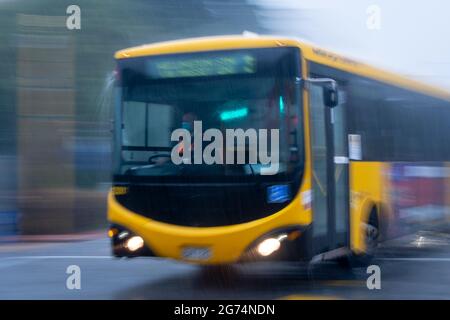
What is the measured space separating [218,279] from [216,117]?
102 inches

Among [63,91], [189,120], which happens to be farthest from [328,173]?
[63,91]

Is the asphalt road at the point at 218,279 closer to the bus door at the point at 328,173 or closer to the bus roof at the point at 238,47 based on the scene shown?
the bus door at the point at 328,173

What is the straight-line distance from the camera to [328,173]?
9930 mm

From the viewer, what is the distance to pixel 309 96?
9344mm

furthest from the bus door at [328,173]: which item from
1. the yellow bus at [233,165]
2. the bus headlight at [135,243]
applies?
the bus headlight at [135,243]

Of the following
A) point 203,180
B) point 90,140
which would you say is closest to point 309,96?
point 203,180

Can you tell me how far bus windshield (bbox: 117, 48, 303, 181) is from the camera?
29.4ft

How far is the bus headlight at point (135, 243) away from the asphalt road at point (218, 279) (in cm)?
54

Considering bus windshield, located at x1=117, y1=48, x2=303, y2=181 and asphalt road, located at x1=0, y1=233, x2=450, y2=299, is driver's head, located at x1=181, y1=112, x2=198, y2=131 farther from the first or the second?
asphalt road, located at x1=0, y1=233, x2=450, y2=299

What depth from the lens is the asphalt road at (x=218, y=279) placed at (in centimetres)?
929

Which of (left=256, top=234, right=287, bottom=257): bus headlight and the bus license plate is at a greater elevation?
(left=256, top=234, right=287, bottom=257): bus headlight

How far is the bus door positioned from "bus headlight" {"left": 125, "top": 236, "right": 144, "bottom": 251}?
2.14m

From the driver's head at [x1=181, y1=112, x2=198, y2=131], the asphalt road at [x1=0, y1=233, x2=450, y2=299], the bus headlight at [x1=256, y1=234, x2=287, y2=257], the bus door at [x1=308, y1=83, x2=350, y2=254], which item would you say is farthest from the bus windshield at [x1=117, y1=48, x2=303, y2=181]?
the asphalt road at [x1=0, y1=233, x2=450, y2=299]

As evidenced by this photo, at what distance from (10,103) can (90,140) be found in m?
2.40
